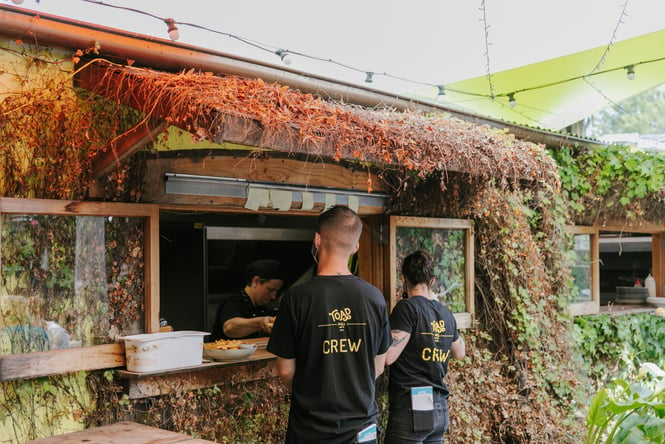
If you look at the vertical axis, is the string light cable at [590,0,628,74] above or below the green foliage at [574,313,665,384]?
above

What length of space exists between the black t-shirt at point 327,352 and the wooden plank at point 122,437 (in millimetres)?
573

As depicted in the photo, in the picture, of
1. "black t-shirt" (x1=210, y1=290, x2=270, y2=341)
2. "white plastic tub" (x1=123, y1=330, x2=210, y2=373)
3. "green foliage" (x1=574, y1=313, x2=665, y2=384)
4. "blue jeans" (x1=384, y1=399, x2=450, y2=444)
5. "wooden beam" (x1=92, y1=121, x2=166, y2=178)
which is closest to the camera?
"wooden beam" (x1=92, y1=121, x2=166, y2=178)

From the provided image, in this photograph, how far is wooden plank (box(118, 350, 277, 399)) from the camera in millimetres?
4293

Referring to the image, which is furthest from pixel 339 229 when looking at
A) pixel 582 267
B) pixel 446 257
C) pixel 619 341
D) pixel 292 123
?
pixel 619 341

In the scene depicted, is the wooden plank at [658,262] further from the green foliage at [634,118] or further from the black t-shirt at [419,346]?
the green foliage at [634,118]

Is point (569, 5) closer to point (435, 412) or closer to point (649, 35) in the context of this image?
point (649, 35)

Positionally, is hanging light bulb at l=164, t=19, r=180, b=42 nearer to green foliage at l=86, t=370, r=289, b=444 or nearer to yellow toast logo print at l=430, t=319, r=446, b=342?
green foliage at l=86, t=370, r=289, b=444

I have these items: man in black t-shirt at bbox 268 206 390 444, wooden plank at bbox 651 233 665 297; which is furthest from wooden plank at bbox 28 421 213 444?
wooden plank at bbox 651 233 665 297

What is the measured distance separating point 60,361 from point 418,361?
88.2 inches

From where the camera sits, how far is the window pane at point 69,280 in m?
3.95

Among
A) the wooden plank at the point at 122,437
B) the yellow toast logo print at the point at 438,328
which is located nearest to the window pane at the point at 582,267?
the yellow toast logo print at the point at 438,328

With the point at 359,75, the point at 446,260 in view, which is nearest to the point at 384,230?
the point at 446,260

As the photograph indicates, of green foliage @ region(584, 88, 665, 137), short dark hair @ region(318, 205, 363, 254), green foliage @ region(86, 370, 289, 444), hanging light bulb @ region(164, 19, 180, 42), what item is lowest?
green foliage @ region(86, 370, 289, 444)

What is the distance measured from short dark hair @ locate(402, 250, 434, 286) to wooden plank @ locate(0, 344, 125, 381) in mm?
1911
